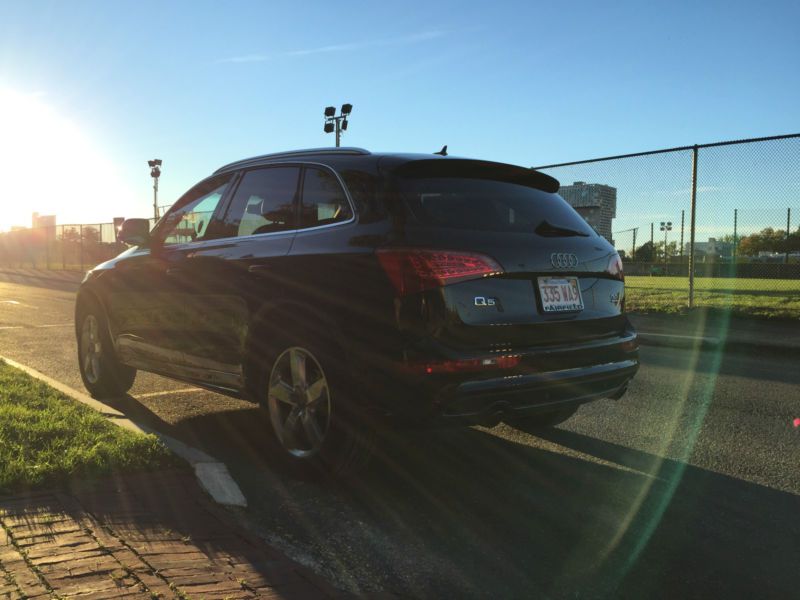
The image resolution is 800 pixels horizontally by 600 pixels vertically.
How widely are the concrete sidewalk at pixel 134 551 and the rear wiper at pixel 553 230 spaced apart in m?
2.08

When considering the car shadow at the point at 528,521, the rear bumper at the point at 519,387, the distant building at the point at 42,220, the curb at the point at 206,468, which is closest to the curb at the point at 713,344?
the car shadow at the point at 528,521

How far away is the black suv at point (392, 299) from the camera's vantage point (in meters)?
3.29

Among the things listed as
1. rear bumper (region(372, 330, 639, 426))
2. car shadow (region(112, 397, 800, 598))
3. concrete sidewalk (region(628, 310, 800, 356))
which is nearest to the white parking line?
car shadow (region(112, 397, 800, 598))

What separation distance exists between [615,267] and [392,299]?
1579 mm

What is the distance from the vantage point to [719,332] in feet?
32.6

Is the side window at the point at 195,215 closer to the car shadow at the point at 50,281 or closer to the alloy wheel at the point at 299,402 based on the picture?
the alloy wheel at the point at 299,402

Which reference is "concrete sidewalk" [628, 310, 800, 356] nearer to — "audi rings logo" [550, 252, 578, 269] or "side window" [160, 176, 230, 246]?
"audi rings logo" [550, 252, 578, 269]

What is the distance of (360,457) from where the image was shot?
11.8 ft

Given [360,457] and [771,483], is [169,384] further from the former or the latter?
[771,483]

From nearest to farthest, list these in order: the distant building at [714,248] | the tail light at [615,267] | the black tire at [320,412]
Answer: the black tire at [320,412]
the tail light at [615,267]
the distant building at [714,248]

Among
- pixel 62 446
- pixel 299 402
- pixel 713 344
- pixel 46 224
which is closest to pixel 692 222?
pixel 713 344

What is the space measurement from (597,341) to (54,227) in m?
43.2

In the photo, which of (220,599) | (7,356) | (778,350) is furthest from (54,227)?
(220,599)

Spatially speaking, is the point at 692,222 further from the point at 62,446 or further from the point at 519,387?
the point at 62,446
